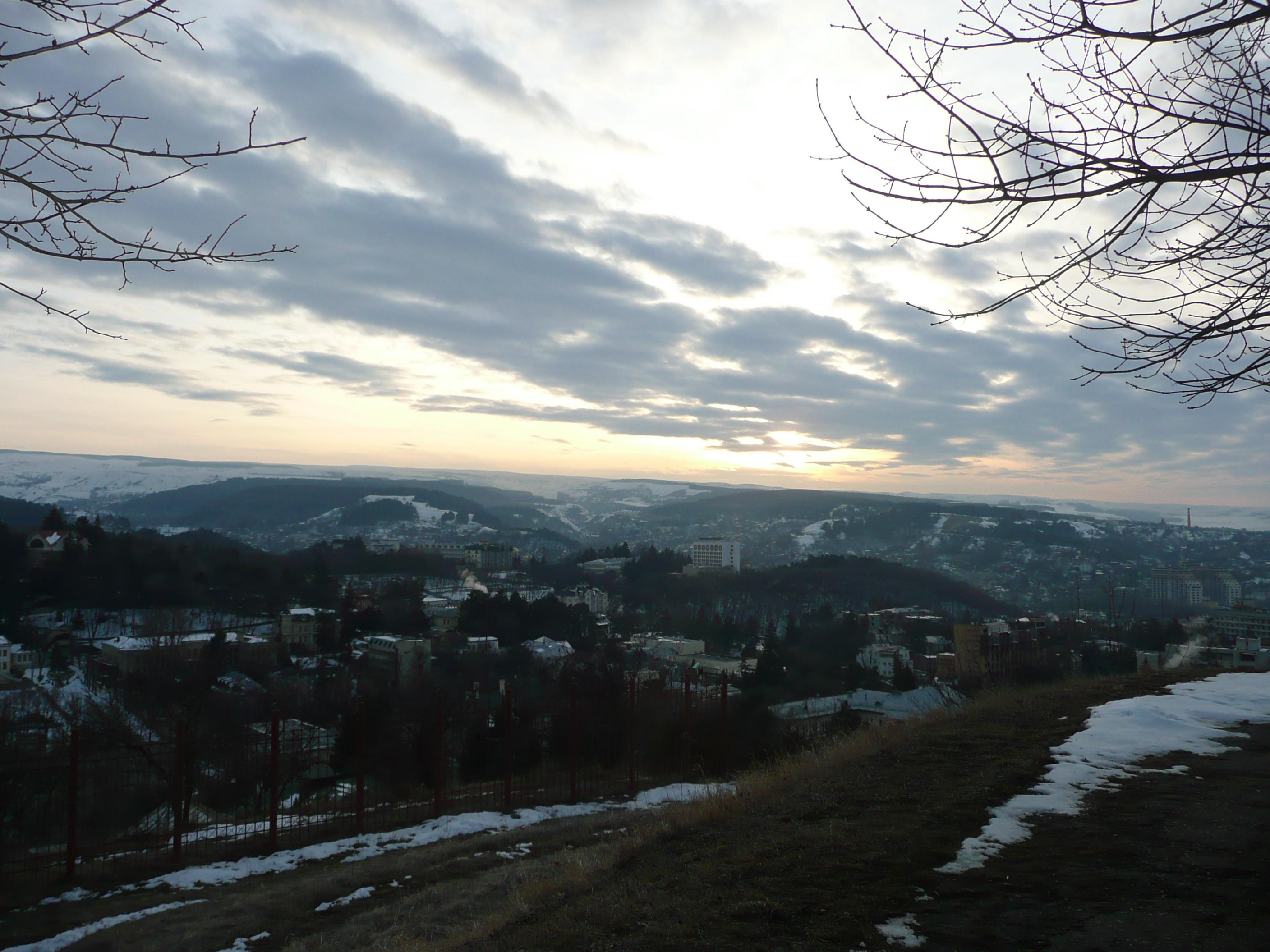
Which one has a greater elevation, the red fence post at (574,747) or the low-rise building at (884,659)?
the red fence post at (574,747)

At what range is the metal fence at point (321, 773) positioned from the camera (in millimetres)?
7727

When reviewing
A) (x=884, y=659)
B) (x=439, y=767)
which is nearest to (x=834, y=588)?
(x=884, y=659)

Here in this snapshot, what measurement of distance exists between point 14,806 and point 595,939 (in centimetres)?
791

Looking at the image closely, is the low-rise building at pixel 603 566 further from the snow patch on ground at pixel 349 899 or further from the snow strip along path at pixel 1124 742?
the snow patch on ground at pixel 349 899

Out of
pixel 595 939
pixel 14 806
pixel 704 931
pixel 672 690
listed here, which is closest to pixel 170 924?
pixel 14 806

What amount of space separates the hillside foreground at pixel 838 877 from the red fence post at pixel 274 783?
0.90m

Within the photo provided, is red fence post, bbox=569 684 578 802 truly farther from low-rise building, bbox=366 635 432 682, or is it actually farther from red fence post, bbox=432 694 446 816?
low-rise building, bbox=366 635 432 682

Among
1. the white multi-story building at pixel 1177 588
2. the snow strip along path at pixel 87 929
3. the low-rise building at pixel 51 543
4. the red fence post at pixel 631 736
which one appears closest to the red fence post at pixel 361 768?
the snow strip along path at pixel 87 929

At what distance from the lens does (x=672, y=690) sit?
501 inches

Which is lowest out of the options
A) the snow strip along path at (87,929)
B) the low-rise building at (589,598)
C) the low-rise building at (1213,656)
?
the low-rise building at (589,598)

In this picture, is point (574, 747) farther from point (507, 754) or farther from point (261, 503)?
point (261, 503)

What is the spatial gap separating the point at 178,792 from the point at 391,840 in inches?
99.5

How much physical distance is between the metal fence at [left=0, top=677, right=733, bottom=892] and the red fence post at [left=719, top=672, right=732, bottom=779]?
0.10 feet

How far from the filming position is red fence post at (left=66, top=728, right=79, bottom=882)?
7195mm
